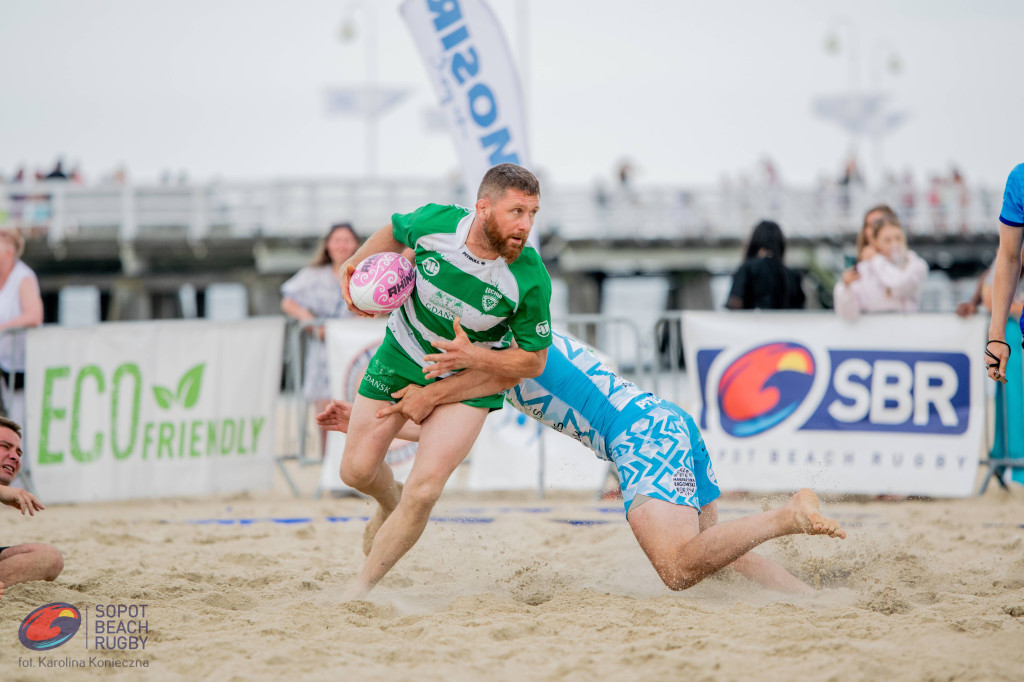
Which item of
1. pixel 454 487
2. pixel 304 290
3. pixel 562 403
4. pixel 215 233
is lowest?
pixel 454 487

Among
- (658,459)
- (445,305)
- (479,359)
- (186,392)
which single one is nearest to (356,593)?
(479,359)

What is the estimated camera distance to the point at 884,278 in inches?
288

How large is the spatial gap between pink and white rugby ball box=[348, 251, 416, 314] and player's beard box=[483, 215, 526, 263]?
382 millimetres

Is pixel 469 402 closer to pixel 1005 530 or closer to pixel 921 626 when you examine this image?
pixel 921 626

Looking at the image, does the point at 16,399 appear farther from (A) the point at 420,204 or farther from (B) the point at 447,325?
(A) the point at 420,204

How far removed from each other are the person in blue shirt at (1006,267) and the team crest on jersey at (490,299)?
81.3 inches

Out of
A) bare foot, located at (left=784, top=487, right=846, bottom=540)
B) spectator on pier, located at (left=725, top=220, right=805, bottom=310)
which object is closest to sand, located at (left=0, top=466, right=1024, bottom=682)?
bare foot, located at (left=784, top=487, right=846, bottom=540)

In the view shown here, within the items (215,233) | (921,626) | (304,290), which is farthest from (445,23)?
(215,233)

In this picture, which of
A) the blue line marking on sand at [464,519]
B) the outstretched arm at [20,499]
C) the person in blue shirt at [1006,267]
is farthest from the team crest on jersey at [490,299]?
the blue line marking on sand at [464,519]

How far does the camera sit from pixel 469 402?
156 inches

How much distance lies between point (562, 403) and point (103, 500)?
4.55m

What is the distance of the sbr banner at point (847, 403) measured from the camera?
23.3ft

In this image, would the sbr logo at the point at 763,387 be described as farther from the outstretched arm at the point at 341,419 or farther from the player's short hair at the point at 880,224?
the outstretched arm at the point at 341,419

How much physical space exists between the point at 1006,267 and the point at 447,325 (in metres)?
2.37
